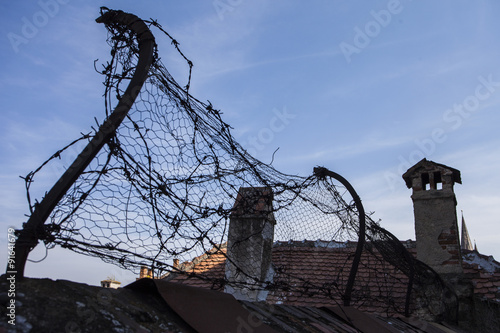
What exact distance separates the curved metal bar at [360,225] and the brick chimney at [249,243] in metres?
0.75

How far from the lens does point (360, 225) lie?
4539mm

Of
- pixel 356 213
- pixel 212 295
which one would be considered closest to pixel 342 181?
pixel 356 213

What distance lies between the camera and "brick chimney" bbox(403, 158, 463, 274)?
7725 mm

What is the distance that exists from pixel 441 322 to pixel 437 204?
2.15 m

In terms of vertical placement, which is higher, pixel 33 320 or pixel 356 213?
pixel 356 213

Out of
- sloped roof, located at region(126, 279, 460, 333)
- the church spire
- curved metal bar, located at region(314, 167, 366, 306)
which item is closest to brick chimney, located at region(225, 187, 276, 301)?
sloped roof, located at region(126, 279, 460, 333)

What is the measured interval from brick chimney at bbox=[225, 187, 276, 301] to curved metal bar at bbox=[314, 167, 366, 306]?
0.75 meters

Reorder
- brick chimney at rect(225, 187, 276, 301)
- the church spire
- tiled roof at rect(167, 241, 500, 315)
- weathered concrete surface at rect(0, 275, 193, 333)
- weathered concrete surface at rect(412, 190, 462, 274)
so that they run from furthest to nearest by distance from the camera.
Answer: the church spire
weathered concrete surface at rect(412, 190, 462, 274)
tiled roof at rect(167, 241, 500, 315)
brick chimney at rect(225, 187, 276, 301)
weathered concrete surface at rect(0, 275, 193, 333)

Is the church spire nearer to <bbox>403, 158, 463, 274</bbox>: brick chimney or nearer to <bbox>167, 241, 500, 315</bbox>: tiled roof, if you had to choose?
<bbox>167, 241, 500, 315</bbox>: tiled roof

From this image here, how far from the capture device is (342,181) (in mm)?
4785

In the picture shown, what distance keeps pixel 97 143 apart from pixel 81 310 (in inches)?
29.9

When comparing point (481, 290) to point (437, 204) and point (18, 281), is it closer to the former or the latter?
point (437, 204)

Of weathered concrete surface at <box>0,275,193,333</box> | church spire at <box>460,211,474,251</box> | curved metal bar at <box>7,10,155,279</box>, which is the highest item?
church spire at <box>460,211,474,251</box>

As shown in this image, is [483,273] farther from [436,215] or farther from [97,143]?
[97,143]
